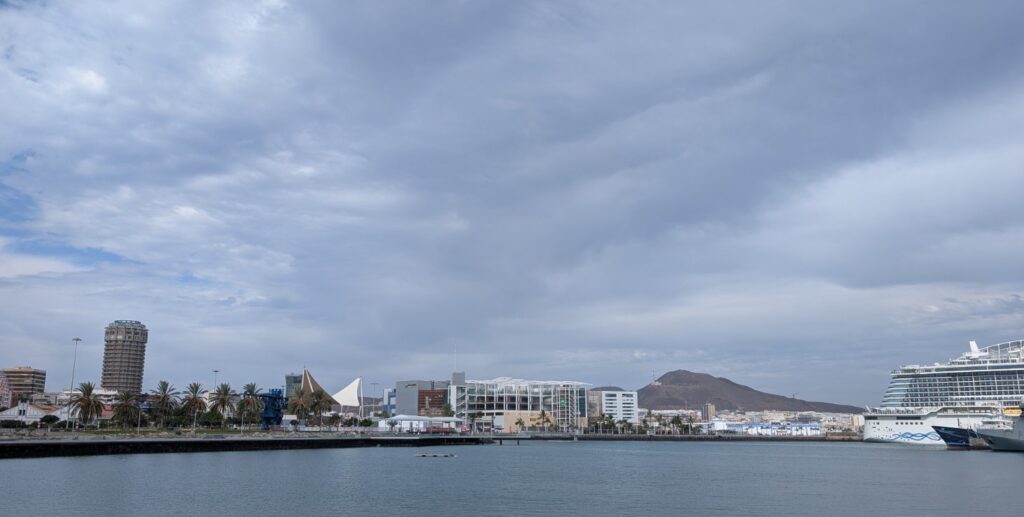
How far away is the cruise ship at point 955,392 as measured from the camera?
124938mm

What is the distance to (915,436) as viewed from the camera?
441 ft

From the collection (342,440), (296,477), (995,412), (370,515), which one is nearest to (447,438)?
(342,440)

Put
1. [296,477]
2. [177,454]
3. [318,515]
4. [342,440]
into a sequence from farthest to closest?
[342,440]
[177,454]
[296,477]
[318,515]

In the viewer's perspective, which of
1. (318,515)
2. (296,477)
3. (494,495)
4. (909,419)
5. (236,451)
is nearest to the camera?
(318,515)

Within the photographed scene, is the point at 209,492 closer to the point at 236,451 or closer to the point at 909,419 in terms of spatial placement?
the point at 236,451

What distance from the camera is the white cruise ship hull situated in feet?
412

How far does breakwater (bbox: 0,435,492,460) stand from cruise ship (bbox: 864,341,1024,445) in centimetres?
9310

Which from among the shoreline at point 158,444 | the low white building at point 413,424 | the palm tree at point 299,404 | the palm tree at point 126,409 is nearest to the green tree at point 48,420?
the palm tree at point 126,409

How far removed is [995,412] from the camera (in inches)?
4872

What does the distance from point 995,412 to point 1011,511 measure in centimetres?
9928

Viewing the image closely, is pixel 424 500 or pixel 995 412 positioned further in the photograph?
pixel 995 412

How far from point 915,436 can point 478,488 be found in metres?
112

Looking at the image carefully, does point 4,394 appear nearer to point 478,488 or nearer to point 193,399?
point 193,399

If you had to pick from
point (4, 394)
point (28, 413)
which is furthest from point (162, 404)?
point (4, 394)
